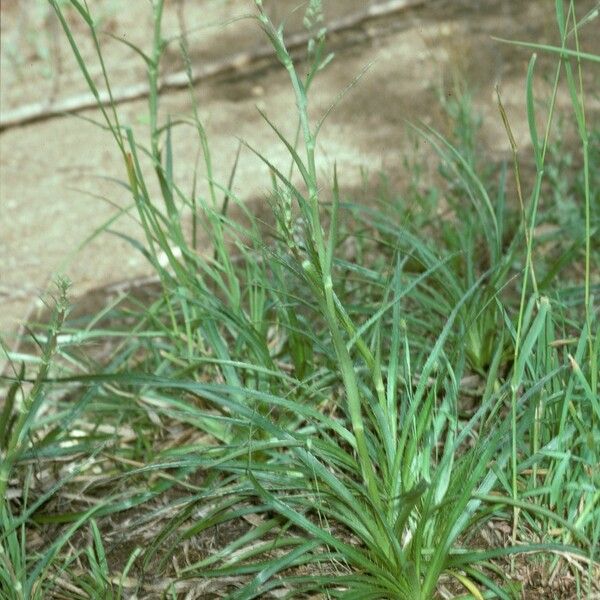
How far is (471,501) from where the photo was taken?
1909 mm

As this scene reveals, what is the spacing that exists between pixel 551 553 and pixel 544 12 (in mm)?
3609

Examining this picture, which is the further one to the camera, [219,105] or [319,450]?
[219,105]

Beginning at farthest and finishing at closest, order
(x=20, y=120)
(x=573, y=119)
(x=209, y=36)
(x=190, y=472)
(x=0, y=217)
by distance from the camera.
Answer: (x=209, y=36), (x=20, y=120), (x=0, y=217), (x=573, y=119), (x=190, y=472)

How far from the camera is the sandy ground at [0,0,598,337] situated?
13.1 feet

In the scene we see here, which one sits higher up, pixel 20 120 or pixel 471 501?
pixel 20 120

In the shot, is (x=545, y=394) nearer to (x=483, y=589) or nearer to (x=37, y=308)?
(x=483, y=589)

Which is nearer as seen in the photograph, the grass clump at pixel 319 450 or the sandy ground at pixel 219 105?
the grass clump at pixel 319 450

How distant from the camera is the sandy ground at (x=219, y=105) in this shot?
13.1 feet

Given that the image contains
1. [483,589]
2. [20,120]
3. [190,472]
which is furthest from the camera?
[20,120]

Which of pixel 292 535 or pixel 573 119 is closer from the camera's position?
pixel 292 535

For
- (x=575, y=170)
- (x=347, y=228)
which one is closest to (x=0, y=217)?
(x=347, y=228)

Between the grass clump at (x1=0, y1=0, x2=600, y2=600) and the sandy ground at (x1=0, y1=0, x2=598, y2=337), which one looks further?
the sandy ground at (x1=0, y1=0, x2=598, y2=337)

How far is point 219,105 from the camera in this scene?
15.6ft

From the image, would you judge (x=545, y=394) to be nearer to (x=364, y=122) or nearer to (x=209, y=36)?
(x=364, y=122)
